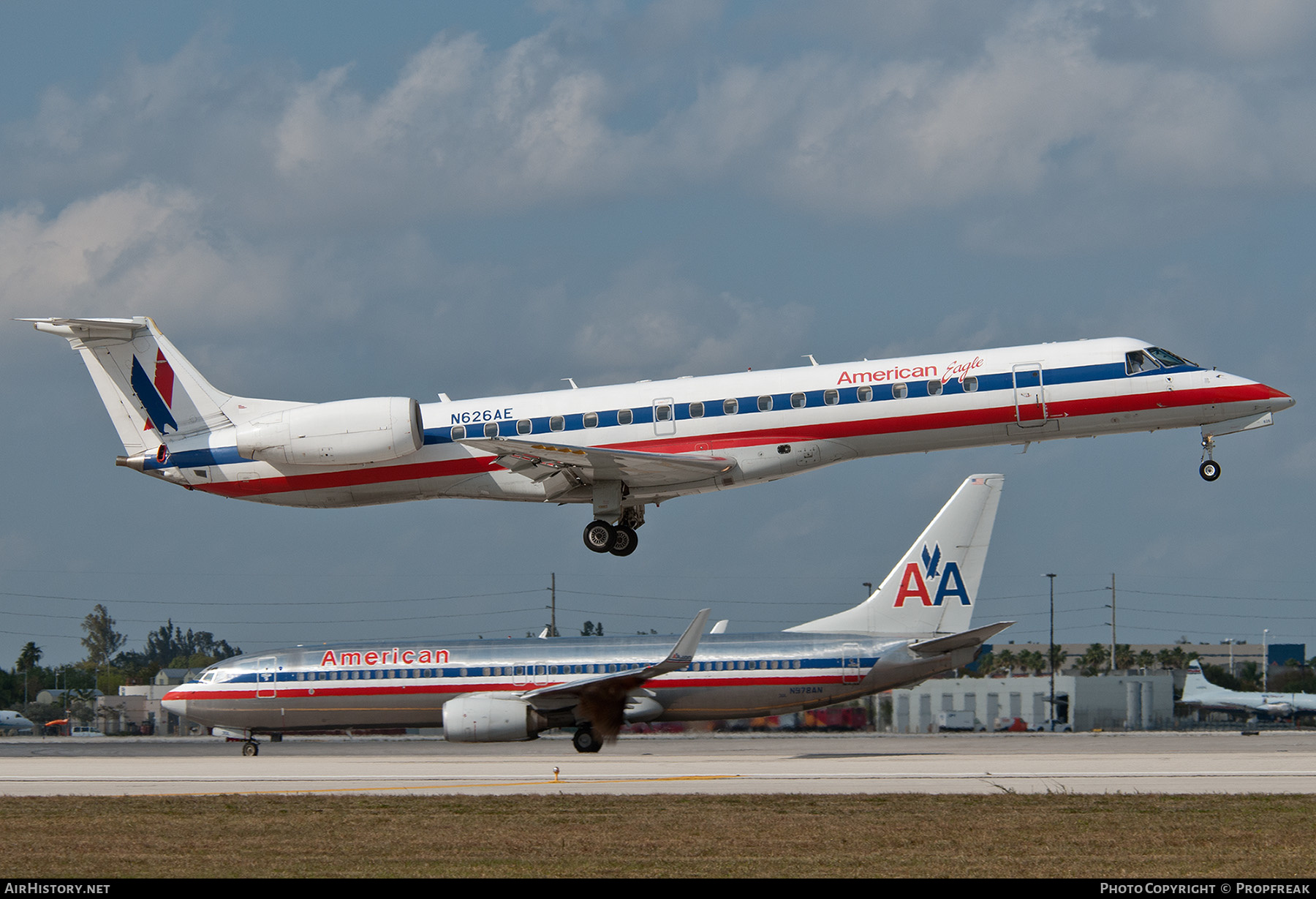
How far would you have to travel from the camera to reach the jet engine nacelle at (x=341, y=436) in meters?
32.7

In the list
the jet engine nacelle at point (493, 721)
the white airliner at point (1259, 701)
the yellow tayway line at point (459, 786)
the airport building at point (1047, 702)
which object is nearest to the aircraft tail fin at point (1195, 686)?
the white airliner at point (1259, 701)

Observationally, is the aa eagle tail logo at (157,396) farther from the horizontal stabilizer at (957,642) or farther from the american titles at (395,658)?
the horizontal stabilizer at (957,642)

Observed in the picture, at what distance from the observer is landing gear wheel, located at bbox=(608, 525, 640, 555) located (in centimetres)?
3422

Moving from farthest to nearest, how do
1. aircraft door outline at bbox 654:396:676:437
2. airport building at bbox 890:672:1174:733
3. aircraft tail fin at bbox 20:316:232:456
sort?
airport building at bbox 890:672:1174:733 → aircraft tail fin at bbox 20:316:232:456 → aircraft door outline at bbox 654:396:676:437

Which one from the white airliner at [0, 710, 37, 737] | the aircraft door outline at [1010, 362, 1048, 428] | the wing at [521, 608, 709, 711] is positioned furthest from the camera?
the white airliner at [0, 710, 37, 737]

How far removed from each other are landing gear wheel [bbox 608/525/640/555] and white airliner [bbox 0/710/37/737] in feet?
211

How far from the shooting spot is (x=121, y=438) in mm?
36281

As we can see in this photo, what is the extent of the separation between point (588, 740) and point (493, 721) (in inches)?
104

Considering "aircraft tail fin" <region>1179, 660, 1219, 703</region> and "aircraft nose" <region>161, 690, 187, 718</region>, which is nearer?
"aircraft nose" <region>161, 690, 187, 718</region>

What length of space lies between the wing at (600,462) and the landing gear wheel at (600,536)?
50.7 inches

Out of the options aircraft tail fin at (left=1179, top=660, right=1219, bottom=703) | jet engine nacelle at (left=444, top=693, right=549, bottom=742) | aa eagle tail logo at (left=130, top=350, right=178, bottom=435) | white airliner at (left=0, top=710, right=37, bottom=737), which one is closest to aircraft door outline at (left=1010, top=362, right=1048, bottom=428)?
jet engine nacelle at (left=444, top=693, right=549, bottom=742)

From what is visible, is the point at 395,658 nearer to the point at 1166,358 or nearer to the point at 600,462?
the point at 600,462

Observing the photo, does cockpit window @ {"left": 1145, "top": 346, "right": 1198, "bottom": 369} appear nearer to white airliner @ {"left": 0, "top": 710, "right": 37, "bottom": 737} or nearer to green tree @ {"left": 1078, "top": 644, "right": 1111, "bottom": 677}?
white airliner @ {"left": 0, "top": 710, "right": 37, "bottom": 737}

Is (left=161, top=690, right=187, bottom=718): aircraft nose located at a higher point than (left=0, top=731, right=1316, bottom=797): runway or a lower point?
higher
